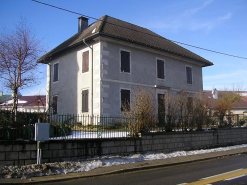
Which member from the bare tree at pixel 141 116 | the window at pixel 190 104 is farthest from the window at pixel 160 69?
the bare tree at pixel 141 116

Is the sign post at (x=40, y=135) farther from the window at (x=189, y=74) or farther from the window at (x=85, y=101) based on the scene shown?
the window at (x=189, y=74)

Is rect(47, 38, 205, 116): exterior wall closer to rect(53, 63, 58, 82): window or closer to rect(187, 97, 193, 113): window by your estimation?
rect(53, 63, 58, 82): window

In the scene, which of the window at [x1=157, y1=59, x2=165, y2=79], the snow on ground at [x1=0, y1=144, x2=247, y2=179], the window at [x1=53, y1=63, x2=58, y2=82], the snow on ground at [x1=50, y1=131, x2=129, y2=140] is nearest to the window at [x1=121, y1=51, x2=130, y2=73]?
the window at [x1=157, y1=59, x2=165, y2=79]

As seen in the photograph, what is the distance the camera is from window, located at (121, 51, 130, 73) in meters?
19.7

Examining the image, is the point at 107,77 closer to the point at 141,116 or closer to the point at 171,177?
the point at 141,116

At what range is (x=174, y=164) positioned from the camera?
34.6 feet

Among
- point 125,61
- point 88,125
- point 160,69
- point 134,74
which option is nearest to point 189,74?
point 160,69

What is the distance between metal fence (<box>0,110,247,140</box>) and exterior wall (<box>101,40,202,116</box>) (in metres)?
5.87

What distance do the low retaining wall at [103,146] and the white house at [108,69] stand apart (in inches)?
252

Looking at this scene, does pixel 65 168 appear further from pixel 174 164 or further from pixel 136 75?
pixel 136 75

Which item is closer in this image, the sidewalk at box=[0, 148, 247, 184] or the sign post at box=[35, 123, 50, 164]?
the sidewalk at box=[0, 148, 247, 184]

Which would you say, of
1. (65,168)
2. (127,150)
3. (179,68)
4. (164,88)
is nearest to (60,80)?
(164,88)

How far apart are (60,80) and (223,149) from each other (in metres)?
14.0

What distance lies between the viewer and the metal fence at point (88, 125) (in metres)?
9.20
